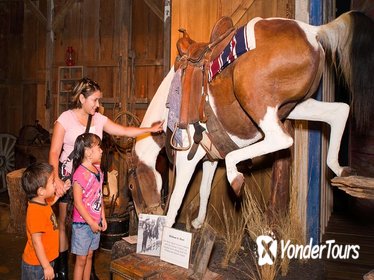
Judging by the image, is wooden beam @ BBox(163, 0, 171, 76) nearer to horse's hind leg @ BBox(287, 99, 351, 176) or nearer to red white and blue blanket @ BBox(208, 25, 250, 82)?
red white and blue blanket @ BBox(208, 25, 250, 82)

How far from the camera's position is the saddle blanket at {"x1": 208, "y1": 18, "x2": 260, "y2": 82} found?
2.11 meters

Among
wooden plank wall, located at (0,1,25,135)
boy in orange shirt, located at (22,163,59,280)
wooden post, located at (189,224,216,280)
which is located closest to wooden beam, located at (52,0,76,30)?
wooden plank wall, located at (0,1,25,135)

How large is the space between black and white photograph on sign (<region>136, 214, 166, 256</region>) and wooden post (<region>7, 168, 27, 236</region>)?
→ 256 cm

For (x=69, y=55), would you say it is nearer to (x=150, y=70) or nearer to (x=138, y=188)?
(x=150, y=70)

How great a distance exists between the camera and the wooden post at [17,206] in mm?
4446

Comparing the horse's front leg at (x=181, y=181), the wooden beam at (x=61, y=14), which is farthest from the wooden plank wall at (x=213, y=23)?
the wooden beam at (x=61, y=14)

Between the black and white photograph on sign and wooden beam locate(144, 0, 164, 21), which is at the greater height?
wooden beam locate(144, 0, 164, 21)

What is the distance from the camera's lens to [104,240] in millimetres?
4047

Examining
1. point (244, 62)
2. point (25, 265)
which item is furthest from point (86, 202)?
point (244, 62)

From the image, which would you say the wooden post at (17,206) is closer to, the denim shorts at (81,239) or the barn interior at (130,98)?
the barn interior at (130,98)

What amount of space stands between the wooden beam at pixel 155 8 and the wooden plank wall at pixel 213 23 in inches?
66.6

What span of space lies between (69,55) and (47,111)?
114 cm

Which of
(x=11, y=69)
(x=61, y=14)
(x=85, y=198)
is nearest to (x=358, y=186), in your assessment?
(x=85, y=198)

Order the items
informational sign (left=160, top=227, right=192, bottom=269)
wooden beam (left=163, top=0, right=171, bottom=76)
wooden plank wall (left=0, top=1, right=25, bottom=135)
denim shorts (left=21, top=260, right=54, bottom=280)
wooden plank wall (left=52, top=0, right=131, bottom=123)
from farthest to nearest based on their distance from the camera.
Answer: wooden plank wall (left=0, top=1, right=25, bottom=135) < wooden plank wall (left=52, top=0, right=131, bottom=123) < wooden beam (left=163, top=0, right=171, bottom=76) < informational sign (left=160, top=227, right=192, bottom=269) < denim shorts (left=21, top=260, right=54, bottom=280)
